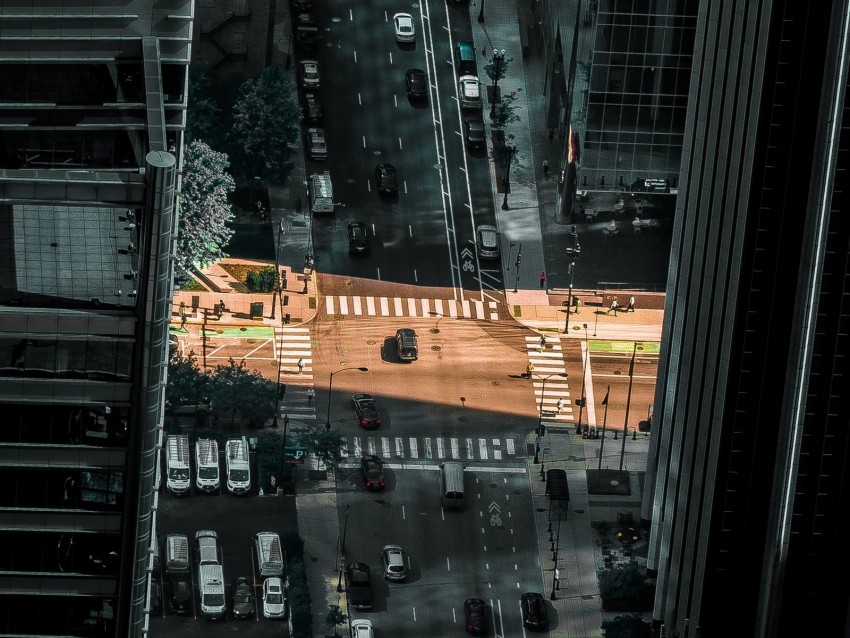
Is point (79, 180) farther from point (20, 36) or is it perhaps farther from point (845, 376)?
point (845, 376)

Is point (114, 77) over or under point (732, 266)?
over

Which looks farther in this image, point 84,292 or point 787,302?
point 787,302

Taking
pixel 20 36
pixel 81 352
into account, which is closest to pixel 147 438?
pixel 81 352

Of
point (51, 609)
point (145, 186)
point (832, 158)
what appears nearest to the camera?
point (145, 186)

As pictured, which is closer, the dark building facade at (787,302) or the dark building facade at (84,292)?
the dark building facade at (84,292)

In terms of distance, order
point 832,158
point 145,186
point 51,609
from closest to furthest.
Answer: point 145,186 → point 51,609 → point 832,158

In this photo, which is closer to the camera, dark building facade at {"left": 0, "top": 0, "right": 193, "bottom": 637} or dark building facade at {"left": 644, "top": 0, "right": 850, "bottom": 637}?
dark building facade at {"left": 0, "top": 0, "right": 193, "bottom": 637}

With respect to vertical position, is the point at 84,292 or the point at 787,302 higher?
the point at 84,292

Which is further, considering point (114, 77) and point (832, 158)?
point (832, 158)
